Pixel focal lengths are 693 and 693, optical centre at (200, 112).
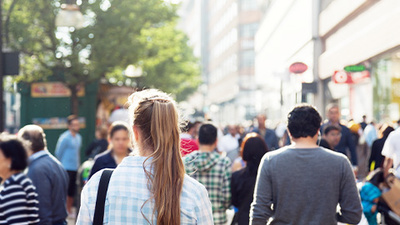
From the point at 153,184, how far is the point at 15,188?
2660 mm

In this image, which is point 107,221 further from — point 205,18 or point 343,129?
point 205,18

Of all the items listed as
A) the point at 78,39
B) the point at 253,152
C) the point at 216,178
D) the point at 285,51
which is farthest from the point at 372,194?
the point at 285,51

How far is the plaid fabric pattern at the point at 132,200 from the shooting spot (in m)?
2.98

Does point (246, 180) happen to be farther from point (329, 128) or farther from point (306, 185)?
point (329, 128)

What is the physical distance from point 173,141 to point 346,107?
20566 millimetres

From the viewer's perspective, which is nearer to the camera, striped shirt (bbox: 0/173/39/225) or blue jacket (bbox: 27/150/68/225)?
striped shirt (bbox: 0/173/39/225)

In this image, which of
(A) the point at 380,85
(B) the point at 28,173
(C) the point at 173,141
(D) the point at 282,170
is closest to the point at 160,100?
(C) the point at 173,141

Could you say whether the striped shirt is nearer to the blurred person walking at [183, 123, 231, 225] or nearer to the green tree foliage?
the blurred person walking at [183, 123, 231, 225]

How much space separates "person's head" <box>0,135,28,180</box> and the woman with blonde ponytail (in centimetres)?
261

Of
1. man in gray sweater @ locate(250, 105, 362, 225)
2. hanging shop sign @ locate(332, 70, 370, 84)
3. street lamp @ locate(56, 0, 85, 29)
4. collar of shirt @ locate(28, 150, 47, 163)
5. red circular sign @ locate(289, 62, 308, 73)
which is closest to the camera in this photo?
man in gray sweater @ locate(250, 105, 362, 225)

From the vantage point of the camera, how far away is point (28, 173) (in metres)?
6.59

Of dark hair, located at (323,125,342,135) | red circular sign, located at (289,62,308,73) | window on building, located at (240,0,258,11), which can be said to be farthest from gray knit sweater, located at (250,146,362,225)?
window on building, located at (240,0,258,11)

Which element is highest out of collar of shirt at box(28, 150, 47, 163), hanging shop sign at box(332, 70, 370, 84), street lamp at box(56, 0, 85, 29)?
street lamp at box(56, 0, 85, 29)

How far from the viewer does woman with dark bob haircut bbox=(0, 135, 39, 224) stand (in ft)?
17.2
